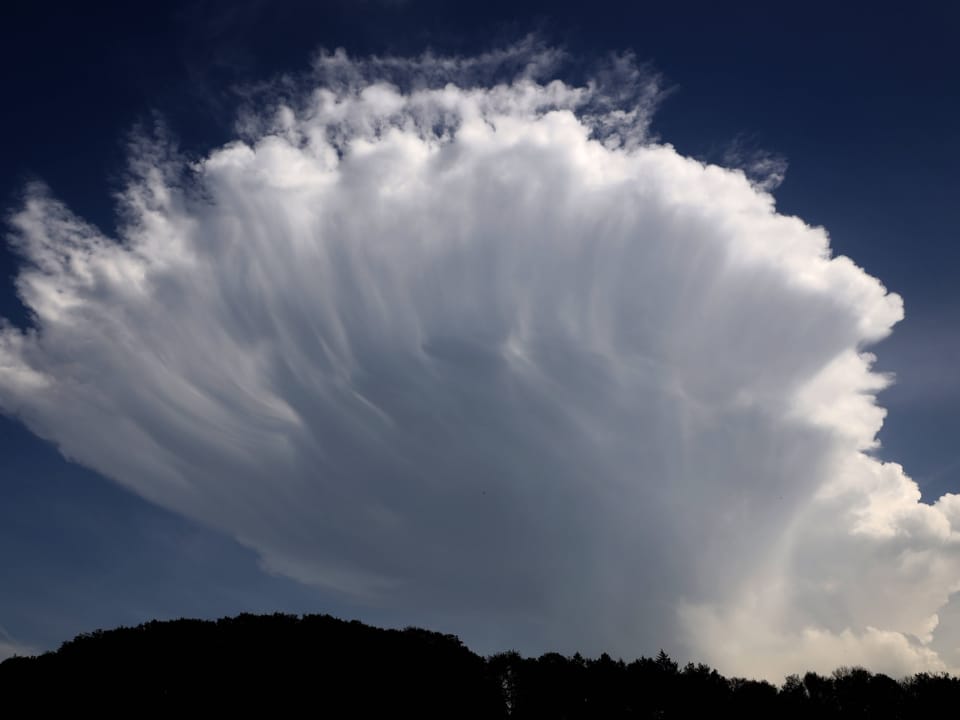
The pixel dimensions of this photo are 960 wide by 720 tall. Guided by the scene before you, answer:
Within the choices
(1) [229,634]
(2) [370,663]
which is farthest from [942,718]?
(1) [229,634]

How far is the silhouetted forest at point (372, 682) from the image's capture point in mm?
97625

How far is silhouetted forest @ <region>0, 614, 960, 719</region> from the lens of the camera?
320 ft

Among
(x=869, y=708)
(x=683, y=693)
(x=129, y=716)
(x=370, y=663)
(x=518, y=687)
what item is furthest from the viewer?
(x=518, y=687)

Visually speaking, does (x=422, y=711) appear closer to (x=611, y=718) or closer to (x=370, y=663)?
(x=370, y=663)

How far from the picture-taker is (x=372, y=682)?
105438 mm

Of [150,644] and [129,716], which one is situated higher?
[150,644]

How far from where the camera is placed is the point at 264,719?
9569 centimetres

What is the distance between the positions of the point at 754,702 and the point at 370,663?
67831 mm

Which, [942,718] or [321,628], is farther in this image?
[321,628]

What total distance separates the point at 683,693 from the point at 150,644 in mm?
91710

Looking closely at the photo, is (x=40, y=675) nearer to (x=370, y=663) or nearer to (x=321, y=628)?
(x=321, y=628)

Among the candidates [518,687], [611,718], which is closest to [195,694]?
[518,687]

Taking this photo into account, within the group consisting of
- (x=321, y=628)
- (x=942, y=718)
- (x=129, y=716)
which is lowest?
(x=129, y=716)

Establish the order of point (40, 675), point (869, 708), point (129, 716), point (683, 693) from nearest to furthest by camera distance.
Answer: point (129, 716)
point (40, 675)
point (869, 708)
point (683, 693)
